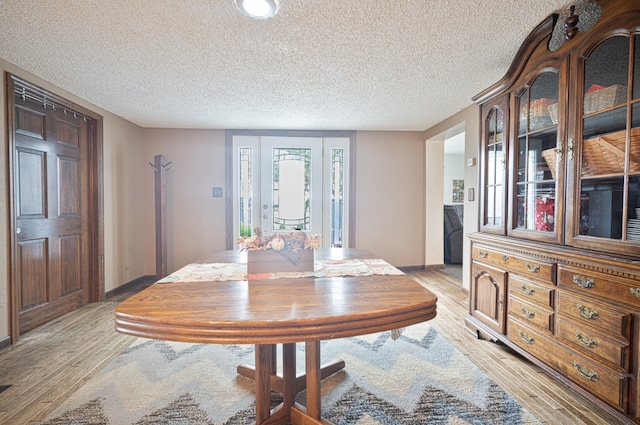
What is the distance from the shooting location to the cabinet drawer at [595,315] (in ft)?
4.70

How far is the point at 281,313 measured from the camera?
98cm

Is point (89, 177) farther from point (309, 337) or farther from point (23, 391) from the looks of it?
point (309, 337)

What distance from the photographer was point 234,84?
2.79 metres

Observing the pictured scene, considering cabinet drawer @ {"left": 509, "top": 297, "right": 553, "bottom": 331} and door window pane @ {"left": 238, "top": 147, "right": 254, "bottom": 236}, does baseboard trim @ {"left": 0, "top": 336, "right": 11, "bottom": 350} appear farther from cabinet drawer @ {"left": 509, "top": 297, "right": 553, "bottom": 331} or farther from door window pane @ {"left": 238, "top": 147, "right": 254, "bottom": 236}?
cabinet drawer @ {"left": 509, "top": 297, "right": 553, "bottom": 331}

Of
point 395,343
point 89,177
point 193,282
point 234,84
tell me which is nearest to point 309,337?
point 193,282

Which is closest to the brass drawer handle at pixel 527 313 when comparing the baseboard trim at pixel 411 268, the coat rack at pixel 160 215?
the baseboard trim at pixel 411 268

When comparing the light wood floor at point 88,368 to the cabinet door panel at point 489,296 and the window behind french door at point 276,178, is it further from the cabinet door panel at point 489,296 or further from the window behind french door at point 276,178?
the window behind french door at point 276,178

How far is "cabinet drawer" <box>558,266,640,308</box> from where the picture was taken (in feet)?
4.56

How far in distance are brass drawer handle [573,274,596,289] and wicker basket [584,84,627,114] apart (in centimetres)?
91

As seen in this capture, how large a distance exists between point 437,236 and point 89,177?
4769mm

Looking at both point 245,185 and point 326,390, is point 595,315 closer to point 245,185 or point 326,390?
point 326,390

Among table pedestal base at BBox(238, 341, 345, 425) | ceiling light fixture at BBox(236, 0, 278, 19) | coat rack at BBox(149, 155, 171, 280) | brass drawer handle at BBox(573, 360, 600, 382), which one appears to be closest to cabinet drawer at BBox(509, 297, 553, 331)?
brass drawer handle at BBox(573, 360, 600, 382)

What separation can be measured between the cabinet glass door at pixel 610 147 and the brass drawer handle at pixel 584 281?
0.65ft

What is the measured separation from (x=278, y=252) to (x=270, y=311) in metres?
0.60
